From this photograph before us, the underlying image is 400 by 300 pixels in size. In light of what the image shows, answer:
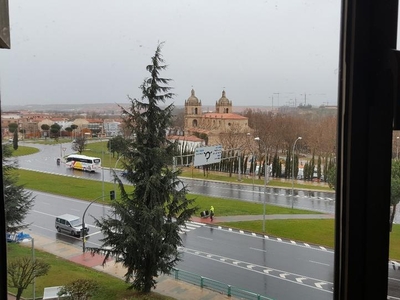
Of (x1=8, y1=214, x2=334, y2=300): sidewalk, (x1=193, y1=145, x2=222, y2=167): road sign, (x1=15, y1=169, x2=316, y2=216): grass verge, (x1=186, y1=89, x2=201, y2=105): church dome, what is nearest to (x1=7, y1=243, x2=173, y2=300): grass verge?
(x1=8, y1=214, x2=334, y2=300): sidewalk

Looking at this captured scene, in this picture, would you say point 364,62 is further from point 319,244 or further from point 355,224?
point 319,244

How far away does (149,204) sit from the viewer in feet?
3.89

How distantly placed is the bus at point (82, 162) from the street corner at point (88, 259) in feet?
0.82

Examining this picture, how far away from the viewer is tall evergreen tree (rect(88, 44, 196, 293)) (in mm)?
1071

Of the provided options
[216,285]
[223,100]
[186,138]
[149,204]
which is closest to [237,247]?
[216,285]

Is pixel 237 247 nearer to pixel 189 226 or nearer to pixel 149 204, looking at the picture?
pixel 189 226

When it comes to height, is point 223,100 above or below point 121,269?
above

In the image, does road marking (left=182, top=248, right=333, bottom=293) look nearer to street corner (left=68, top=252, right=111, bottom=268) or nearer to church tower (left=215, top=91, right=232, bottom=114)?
street corner (left=68, top=252, right=111, bottom=268)

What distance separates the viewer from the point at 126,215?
118 cm

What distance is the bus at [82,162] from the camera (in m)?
0.93

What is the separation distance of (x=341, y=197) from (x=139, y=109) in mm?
690

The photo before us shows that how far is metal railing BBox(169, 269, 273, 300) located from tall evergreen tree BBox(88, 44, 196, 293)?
0.21 ft

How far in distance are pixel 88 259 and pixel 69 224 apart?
0.47 feet

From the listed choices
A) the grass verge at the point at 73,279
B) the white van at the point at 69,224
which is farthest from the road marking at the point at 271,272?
the white van at the point at 69,224
